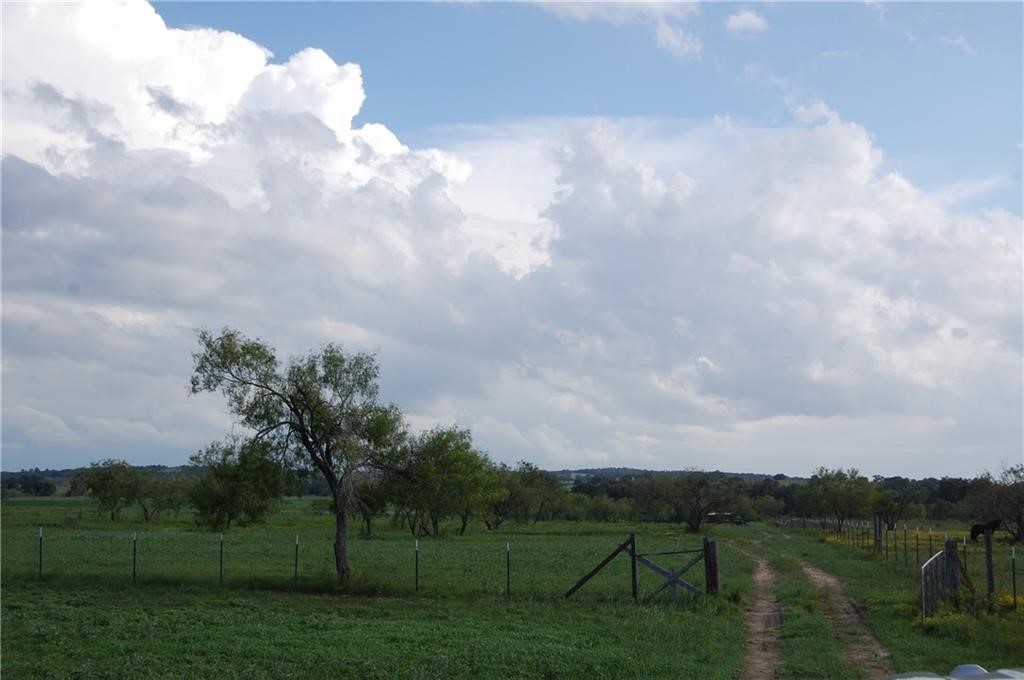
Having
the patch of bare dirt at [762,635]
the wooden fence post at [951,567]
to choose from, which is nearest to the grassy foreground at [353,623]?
the patch of bare dirt at [762,635]

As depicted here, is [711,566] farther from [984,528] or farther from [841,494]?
[841,494]

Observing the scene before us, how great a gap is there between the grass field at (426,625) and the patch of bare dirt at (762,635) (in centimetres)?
25

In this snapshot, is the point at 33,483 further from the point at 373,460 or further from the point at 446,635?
the point at 446,635

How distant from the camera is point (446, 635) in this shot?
18328 mm

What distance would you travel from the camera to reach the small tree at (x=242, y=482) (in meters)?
28.9

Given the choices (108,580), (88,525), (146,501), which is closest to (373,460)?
(108,580)

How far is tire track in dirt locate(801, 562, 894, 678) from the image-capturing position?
16516 millimetres

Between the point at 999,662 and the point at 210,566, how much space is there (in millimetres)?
27514

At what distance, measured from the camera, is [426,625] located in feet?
65.2

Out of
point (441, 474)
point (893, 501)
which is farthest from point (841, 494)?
point (441, 474)

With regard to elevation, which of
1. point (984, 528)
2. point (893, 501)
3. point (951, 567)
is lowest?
point (893, 501)

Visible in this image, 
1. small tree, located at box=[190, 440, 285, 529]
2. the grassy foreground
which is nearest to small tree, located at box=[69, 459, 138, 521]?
the grassy foreground

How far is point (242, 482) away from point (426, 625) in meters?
11.2

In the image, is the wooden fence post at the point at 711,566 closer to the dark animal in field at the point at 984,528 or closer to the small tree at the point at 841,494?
the dark animal in field at the point at 984,528
